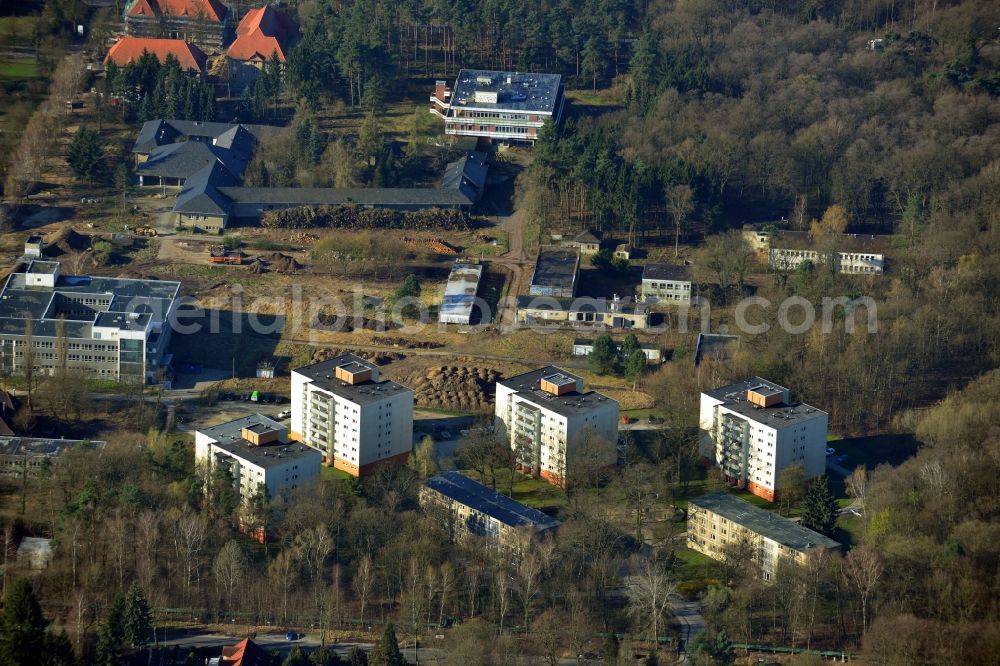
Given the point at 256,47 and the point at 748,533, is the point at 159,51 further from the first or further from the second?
the point at 748,533

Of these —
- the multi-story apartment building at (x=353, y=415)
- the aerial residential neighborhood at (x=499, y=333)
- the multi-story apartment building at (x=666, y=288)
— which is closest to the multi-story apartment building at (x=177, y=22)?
the aerial residential neighborhood at (x=499, y=333)

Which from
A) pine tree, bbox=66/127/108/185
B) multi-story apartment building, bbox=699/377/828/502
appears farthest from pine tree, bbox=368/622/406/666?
pine tree, bbox=66/127/108/185

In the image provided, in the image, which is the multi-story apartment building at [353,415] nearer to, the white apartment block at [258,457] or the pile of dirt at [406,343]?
the white apartment block at [258,457]

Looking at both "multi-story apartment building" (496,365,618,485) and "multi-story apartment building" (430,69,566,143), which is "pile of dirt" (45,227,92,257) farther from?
"multi-story apartment building" (496,365,618,485)

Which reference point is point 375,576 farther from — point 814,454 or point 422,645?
point 814,454

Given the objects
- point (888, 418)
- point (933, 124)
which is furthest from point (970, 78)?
point (888, 418)
